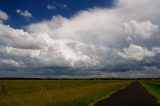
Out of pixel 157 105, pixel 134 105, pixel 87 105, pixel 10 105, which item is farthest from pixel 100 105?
pixel 10 105

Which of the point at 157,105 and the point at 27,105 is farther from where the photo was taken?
the point at 157,105

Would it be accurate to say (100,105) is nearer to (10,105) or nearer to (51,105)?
(51,105)

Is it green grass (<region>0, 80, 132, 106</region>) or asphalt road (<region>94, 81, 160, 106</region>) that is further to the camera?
asphalt road (<region>94, 81, 160, 106</region>)

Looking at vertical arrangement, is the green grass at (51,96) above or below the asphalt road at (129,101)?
above

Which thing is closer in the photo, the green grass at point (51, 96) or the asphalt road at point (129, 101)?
the green grass at point (51, 96)

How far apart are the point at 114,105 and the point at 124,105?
757mm

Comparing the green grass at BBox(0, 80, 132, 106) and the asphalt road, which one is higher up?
the green grass at BBox(0, 80, 132, 106)

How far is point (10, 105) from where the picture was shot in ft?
78.7

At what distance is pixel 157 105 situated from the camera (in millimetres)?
25344

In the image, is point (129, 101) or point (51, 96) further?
point (51, 96)

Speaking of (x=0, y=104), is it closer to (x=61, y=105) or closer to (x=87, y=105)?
(x=61, y=105)

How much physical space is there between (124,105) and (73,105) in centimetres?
388

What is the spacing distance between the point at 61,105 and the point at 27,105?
8.23ft

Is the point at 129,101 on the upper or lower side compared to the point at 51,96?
lower
